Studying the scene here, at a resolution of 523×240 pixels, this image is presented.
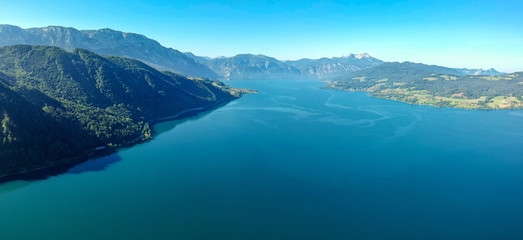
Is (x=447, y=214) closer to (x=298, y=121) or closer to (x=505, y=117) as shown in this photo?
(x=298, y=121)

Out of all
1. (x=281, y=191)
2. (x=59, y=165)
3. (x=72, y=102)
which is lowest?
(x=281, y=191)

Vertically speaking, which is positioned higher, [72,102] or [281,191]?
[72,102]

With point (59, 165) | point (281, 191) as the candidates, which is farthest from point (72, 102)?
point (281, 191)

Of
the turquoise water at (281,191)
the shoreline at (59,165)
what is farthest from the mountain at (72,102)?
the turquoise water at (281,191)

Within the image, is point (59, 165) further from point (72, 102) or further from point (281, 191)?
point (281, 191)

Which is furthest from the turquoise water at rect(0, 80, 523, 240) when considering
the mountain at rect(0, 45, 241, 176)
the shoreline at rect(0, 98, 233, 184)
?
the mountain at rect(0, 45, 241, 176)

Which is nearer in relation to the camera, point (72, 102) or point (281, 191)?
point (281, 191)

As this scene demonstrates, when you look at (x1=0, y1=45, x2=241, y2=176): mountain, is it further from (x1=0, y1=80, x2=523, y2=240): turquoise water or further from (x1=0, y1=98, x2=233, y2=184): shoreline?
(x1=0, y1=80, x2=523, y2=240): turquoise water

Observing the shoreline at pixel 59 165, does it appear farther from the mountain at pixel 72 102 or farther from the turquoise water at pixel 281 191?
the turquoise water at pixel 281 191
